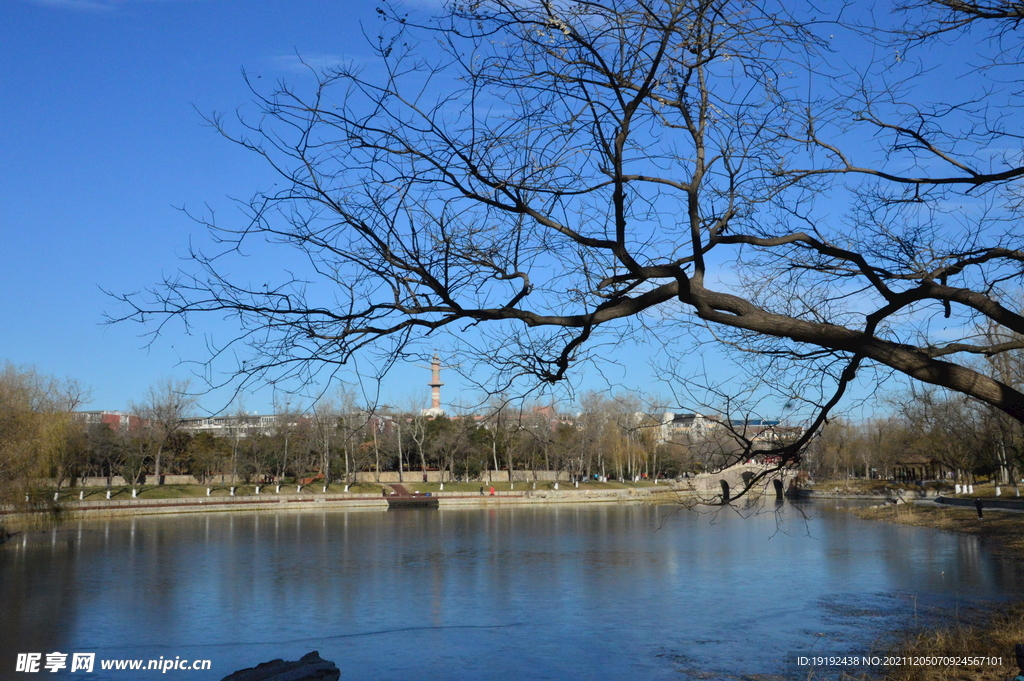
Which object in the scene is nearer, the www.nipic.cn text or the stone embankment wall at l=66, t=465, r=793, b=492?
the www.nipic.cn text

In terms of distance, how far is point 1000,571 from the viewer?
18.9 metres

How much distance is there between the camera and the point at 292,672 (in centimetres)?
783

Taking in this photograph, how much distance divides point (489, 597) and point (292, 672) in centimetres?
933

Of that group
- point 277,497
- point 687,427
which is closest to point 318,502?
point 277,497

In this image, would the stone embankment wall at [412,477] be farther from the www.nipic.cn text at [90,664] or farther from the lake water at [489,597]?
the www.nipic.cn text at [90,664]

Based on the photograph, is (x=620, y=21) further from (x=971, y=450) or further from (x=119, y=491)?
(x=119, y=491)

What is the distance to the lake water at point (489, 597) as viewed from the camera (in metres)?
12.0

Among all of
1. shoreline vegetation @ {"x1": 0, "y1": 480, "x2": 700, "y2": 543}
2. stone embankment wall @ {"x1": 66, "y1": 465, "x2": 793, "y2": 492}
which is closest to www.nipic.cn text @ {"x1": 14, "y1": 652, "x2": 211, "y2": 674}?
shoreline vegetation @ {"x1": 0, "y1": 480, "x2": 700, "y2": 543}

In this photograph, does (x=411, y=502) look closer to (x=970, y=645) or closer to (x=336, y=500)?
(x=336, y=500)

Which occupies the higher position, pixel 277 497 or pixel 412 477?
pixel 412 477

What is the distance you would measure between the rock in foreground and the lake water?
2.97m

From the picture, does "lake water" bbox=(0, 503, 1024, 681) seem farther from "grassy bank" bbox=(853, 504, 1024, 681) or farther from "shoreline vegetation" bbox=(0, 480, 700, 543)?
"shoreline vegetation" bbox=(0, 480, 700, 543)

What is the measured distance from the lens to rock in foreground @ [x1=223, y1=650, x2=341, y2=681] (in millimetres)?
7699

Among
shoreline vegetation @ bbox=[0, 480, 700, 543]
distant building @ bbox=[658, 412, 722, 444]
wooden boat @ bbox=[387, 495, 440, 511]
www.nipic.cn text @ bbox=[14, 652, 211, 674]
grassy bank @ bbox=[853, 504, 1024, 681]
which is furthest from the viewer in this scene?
wooden boat @ bbox=[387, 495, 440, 511]
